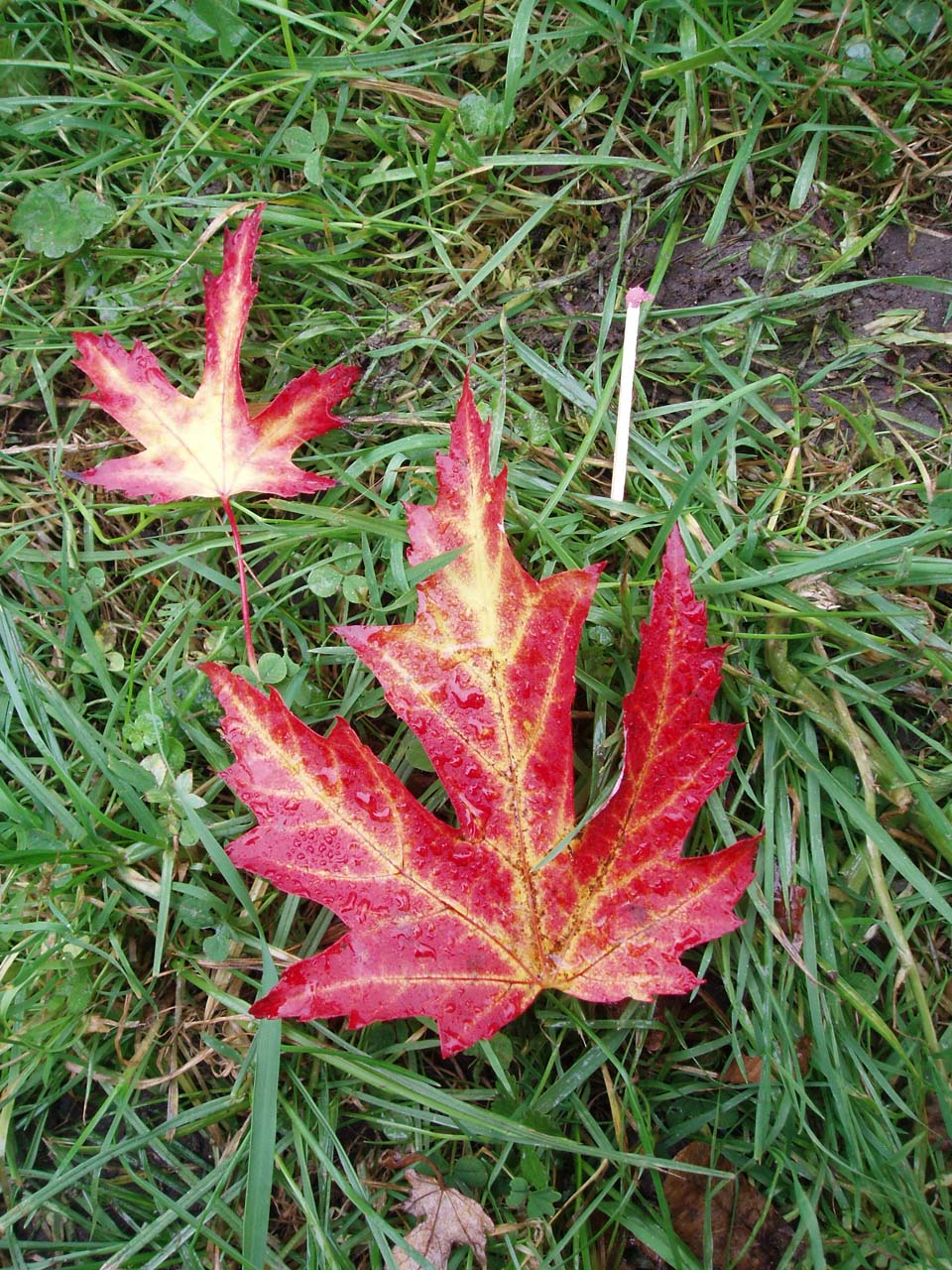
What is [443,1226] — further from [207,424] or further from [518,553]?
[207,424]

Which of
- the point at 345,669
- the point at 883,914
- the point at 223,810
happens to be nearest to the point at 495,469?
the point at 345,669

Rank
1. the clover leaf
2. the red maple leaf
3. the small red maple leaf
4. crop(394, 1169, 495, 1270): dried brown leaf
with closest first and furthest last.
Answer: the red maple leaf, crop(394, 1169, 495, 1270): dried brown leaf, the small red maple leaf, the clover leaf

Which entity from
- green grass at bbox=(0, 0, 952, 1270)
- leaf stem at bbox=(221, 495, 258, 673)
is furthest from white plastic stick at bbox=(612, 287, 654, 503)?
leaf stem at bbox=(221, 495, 258, 673)

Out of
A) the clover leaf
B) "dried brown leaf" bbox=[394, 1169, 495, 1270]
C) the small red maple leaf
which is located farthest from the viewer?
the clover leaf

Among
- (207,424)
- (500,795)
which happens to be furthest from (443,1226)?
(207,424)

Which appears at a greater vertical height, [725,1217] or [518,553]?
[518,553]

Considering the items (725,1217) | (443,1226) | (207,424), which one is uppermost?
(207,424)

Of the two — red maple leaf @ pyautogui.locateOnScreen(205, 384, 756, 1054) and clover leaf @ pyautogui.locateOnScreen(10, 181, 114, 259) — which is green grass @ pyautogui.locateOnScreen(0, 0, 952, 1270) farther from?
red maple leaf @ pyautogui.locateOnScreen(205, 384, 756, 1054)

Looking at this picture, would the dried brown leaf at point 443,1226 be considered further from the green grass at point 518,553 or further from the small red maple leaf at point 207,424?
the small red maple leaf at point 207,424
